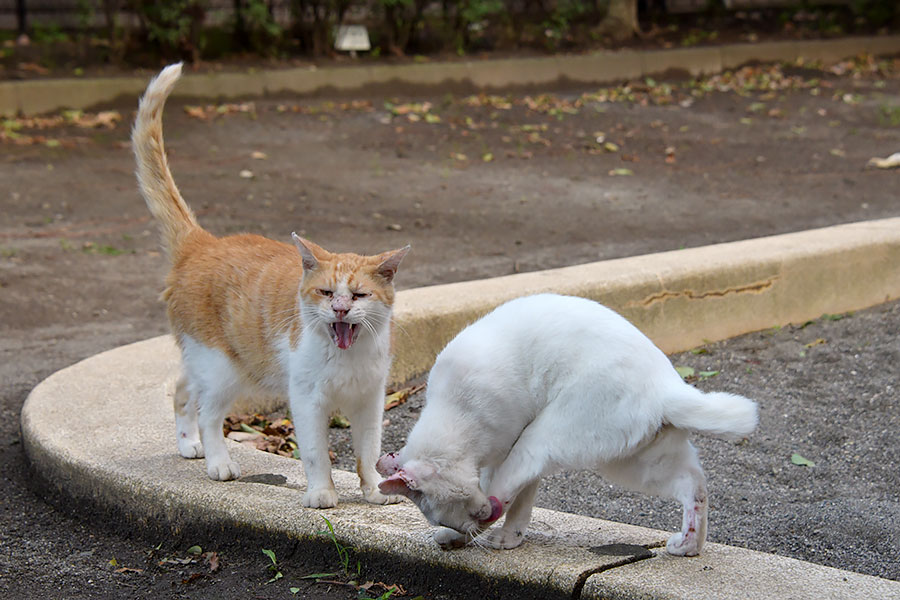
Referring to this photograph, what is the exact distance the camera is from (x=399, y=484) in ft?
9.36

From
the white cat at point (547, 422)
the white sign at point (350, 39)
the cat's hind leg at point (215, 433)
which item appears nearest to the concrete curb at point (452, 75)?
the white sign at point (350, 39)

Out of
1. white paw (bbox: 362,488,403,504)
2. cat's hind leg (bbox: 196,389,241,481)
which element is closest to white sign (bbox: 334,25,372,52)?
cat's hind leg (bbox: 196,389,241,481)

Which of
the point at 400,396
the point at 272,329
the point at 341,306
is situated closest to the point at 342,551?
the point at 341,306

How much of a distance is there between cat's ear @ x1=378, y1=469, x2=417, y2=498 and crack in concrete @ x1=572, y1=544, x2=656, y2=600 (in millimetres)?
509

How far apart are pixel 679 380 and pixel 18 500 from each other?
8.29ft

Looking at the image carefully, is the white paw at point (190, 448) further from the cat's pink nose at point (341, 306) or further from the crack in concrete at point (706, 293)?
the crack in concrete at point (706, 293)

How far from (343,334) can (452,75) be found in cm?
1021

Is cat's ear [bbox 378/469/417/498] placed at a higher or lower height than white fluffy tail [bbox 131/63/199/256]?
lower

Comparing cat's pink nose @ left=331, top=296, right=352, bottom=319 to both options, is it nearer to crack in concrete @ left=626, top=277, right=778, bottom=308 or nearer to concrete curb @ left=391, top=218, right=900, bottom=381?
concrete curb @ left=391, top=218, right=900, bottom=381

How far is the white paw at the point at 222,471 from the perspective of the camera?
3.59m

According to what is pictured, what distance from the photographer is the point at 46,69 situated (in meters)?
12.2

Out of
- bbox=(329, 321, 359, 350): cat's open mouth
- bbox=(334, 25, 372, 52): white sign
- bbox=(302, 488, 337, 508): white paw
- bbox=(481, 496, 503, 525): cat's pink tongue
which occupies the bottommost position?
bbox=(302, 488, 337, 508): white paw

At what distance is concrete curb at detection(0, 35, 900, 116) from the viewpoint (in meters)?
11.3

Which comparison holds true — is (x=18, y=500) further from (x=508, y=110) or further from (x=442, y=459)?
(x=508, y=110)
